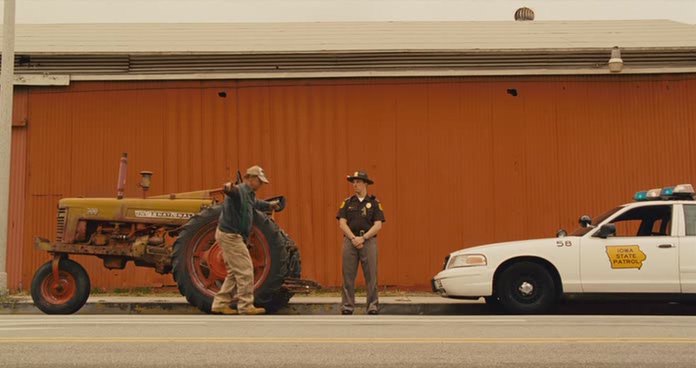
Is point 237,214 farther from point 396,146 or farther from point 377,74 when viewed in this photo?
point 377,74

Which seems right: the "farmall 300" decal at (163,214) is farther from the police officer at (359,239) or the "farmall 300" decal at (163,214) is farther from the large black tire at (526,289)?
the large black tire at (526,289)

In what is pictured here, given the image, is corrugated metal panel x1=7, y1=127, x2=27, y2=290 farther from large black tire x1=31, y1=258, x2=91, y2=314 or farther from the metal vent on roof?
the metal vent on roof

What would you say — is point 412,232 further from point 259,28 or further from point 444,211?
point 259,28

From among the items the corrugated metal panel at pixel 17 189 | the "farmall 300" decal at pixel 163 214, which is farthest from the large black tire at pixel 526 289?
the corrugated metal panel at pixel 17 189

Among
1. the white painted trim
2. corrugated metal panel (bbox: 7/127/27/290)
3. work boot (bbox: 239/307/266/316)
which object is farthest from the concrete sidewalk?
the white painted trim

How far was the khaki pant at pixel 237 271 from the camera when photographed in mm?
9945

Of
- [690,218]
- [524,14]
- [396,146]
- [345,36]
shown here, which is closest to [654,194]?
[690,218]

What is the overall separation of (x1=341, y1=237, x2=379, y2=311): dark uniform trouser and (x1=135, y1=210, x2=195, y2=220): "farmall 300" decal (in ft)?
6.93

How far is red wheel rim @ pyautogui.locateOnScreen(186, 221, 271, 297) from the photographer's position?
1040cm

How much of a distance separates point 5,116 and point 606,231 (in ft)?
28.3

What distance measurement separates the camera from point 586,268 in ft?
34.1

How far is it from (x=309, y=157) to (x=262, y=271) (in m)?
4.16

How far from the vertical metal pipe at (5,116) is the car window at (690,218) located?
9406 mm

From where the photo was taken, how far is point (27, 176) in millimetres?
14359
